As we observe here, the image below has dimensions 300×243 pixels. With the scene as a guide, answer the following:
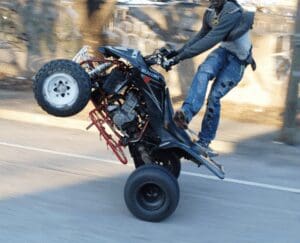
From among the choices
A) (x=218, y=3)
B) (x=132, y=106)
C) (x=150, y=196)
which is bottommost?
(x=150, y=196)

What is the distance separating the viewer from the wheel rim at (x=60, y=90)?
18.9 feet

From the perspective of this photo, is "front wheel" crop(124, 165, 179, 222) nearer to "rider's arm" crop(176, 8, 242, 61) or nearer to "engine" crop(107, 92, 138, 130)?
"engine" crop(107, 92, 138, 130)

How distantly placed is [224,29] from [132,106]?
1.04 metres

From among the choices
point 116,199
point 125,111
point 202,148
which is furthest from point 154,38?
point 125,111

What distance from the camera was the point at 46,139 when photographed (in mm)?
9156

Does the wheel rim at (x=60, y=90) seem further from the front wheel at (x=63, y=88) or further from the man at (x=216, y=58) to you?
the man at (x=216, y=58)

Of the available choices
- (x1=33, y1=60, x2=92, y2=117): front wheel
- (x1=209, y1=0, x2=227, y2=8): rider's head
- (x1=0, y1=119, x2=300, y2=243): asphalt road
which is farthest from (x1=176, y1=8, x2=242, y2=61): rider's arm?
(x1=0, y1=119, x2=300, y2=243): asphalt road

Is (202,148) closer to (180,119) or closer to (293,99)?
(180,119)

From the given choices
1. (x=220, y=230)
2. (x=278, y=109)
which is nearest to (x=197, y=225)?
(x=220, y=230)

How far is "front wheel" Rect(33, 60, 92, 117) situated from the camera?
18.9 ft

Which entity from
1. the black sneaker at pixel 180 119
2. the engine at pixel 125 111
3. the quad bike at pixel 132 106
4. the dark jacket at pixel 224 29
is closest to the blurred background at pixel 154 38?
the dark jacket at pixel 224 29

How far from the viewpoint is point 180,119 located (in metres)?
6.05

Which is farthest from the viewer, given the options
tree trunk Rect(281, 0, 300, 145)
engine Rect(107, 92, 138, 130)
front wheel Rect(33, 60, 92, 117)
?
tree trunk Rect(281, 0, 300, 145)

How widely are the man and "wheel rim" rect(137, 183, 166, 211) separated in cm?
55
